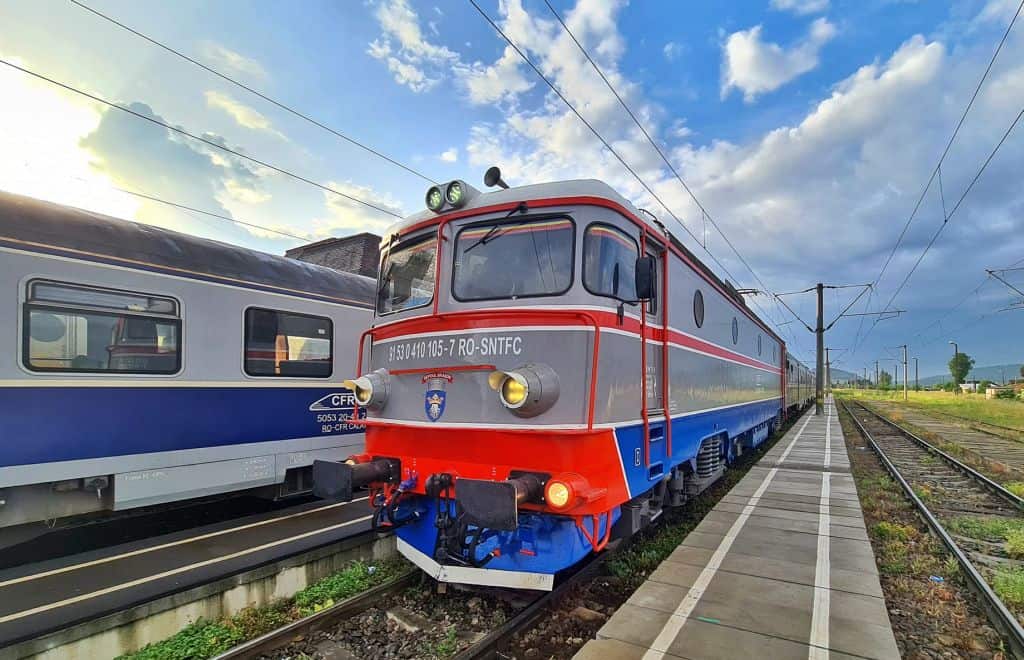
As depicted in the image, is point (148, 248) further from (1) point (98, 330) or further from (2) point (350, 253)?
(2) point (350, 253)

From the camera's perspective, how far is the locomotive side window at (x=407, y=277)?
5203mm

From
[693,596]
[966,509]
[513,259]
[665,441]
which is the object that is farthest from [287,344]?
[966,509]

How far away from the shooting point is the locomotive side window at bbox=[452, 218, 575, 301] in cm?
452

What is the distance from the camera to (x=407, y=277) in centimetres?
555

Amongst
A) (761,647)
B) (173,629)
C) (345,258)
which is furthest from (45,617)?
(345,258)

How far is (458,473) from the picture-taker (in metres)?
4.55

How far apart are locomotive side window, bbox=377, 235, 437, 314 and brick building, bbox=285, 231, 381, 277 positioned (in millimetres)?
6292

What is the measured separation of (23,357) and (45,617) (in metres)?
2.50

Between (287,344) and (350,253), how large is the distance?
5.05 m

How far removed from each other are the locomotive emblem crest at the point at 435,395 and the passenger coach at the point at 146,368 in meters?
3.54

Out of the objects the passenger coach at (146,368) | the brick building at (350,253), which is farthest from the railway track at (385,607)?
the brick building at (350,253)

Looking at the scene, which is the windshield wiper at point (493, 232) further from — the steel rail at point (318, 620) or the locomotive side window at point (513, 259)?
the steel rail at point (318, 620)

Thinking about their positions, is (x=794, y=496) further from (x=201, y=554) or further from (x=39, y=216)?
(x=39, y=216)

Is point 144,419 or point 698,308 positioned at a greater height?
point 698,308
